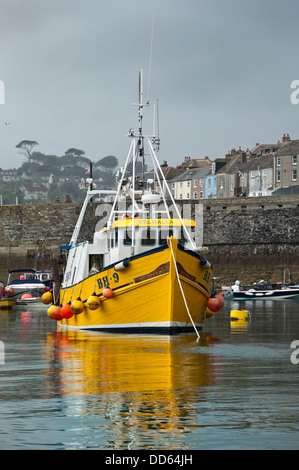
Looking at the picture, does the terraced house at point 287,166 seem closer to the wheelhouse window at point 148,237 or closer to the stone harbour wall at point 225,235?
the stone harbour wall at point 225,235

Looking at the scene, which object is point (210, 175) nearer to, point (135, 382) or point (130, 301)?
point (130, 301)

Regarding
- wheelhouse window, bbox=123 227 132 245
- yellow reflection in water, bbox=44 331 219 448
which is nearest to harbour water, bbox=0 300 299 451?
yellow reflection in water, bbox=44 331 219 448

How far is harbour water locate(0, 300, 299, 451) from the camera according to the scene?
7.30 meters

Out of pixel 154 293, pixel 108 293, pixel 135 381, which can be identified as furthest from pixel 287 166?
pixel 135 381

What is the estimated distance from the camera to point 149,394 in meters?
9.42

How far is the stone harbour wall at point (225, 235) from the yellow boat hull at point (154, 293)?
33.5 m

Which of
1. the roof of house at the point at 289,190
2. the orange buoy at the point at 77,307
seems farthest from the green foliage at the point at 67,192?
the orange buoy at the point at 77,307

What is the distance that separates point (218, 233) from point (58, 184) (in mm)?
130060

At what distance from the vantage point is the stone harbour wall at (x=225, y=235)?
166 ft

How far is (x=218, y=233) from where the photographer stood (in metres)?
52.2

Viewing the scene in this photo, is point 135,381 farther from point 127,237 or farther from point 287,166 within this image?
point 287,166

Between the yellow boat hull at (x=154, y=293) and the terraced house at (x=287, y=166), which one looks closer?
the yellow boat hull at (x=154, y=293)
